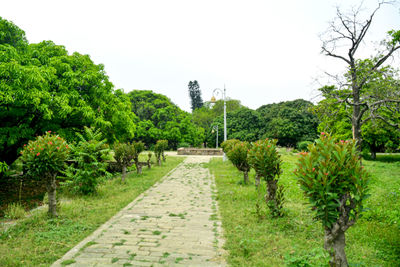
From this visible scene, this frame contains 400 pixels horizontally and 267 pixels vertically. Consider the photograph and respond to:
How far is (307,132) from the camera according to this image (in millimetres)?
37062

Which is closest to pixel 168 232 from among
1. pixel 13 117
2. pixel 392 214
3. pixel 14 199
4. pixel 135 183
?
pixel 392 214

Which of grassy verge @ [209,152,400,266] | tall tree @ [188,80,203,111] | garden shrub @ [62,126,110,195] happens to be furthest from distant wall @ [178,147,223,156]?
tall tree @ [188,80,203,111]

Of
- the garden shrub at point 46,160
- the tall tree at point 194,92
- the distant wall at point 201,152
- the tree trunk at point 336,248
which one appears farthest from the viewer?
the tall tree at point 194,92

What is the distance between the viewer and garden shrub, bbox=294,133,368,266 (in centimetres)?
327

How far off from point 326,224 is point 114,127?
38.7 feet

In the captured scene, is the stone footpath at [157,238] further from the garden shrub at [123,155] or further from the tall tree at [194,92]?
the tall tree at [194,92]

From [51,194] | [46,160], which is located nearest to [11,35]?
[46,160]

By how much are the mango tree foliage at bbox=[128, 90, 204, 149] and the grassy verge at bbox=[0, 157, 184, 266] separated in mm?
27519

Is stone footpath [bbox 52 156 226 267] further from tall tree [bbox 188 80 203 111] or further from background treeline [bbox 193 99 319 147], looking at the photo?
tall tree [bbox 188 80 203 111]

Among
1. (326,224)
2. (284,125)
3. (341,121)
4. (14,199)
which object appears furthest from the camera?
(284,125)

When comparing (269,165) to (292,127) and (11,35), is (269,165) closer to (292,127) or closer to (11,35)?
(11,35)

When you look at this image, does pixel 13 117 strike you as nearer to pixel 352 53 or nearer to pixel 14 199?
pixel 14 199

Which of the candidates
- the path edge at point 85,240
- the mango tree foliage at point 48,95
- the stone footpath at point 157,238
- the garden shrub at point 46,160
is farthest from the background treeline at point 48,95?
the stone footpath at point 157,238

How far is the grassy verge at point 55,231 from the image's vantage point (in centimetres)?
376
